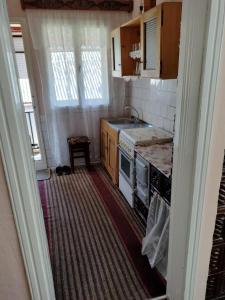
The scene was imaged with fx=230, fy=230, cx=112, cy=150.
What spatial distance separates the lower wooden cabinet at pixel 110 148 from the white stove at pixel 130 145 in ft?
0.58

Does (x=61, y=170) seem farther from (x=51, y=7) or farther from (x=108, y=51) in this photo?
(x=51, y=7)

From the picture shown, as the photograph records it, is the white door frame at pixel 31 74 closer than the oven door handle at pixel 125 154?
No

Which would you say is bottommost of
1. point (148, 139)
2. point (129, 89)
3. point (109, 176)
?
point (109, 176)

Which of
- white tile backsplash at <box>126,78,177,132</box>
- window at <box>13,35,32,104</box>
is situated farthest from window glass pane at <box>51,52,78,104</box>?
white tile backsplash at <box>126,78,177,132</box>

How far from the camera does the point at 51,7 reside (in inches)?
124

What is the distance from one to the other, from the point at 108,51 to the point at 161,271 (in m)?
3.04

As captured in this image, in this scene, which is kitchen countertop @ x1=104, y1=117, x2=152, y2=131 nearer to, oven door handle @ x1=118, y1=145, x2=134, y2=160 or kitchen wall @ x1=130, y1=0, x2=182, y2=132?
kitchen wall @ x1=130, y1=0, x2=182, y2=132

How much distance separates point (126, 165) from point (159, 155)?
68 cm

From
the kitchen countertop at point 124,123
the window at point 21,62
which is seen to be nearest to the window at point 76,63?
the kitchen countertop at point 124,123

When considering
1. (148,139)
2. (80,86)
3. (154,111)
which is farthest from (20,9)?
(148,139)

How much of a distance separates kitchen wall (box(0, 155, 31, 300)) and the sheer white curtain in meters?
2.90

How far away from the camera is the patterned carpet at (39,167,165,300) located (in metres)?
1.77

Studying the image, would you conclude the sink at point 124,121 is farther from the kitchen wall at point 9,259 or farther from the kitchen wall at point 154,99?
the kitchen wall at point 9,259

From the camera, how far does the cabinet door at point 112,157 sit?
3.16 meters
